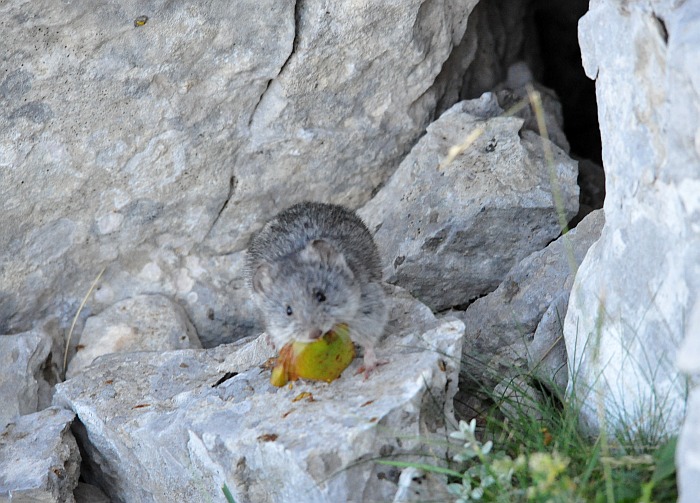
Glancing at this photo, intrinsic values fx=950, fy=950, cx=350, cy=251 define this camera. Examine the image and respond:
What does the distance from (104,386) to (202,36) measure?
2.28 m

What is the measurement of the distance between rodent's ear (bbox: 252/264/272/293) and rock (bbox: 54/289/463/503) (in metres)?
0.50

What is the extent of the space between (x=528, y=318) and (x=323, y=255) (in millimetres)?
1419

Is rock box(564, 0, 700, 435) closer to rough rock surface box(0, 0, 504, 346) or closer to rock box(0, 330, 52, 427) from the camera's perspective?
rough rock surface box(0, 0, 504, 346)

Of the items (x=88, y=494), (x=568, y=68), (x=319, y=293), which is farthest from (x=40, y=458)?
(x=568, y=68)

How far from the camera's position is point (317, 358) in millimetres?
5195

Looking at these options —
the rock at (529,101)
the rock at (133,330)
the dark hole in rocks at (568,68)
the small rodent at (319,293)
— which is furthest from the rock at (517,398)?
the dark hole in rocks at (568,68)

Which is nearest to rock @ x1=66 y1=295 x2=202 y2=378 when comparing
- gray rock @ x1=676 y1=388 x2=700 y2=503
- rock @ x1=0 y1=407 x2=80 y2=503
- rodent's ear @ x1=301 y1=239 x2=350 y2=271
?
rock @ x1=0 y1=407 x2=80 y2=503

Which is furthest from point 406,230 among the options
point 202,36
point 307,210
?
point 202,36

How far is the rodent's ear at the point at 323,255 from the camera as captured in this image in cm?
542

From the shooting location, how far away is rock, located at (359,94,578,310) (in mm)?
6613

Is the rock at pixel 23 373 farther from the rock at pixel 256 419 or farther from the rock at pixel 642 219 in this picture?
the rock at pixel 642 219

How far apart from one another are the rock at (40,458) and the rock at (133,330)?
877 millimetres

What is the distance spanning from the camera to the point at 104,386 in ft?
19.2

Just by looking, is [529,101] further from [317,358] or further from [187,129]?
[317,358]
